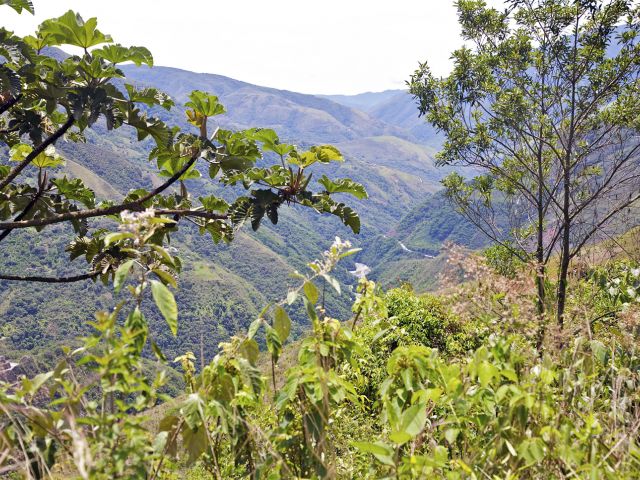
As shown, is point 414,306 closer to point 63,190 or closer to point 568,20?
point 568,20

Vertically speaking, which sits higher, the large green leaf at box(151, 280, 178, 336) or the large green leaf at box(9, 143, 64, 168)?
the large green leaf at box(9, 143, 64, 168)

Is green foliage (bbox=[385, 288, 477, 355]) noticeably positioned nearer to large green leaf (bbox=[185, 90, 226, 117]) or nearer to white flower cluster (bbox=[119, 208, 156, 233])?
large green leaf (bbox=[185, 90, 226, 117])

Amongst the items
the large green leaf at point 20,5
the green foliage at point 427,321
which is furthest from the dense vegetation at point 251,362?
the green foliage at point 427,321

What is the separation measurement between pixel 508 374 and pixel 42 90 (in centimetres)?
247

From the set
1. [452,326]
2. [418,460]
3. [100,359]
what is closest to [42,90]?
[100,359]

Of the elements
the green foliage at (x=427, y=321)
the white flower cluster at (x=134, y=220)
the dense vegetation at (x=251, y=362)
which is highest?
the white flower cluster at (x=134, y=220)

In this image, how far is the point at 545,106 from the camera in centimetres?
910

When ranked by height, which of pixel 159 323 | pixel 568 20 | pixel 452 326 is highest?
pixel 568 20

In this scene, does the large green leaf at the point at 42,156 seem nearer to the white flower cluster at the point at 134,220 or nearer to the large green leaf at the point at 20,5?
the large green leaf at the point at 20,5

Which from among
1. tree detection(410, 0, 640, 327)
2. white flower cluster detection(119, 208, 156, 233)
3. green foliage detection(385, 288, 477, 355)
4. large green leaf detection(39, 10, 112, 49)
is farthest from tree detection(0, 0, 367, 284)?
green foliage detection(385, 288, 477, 355)

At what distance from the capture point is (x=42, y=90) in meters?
2.41

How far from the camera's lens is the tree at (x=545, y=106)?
812 cm

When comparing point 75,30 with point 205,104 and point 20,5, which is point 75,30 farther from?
point 205,104

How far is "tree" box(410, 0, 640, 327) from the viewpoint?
320 inches
